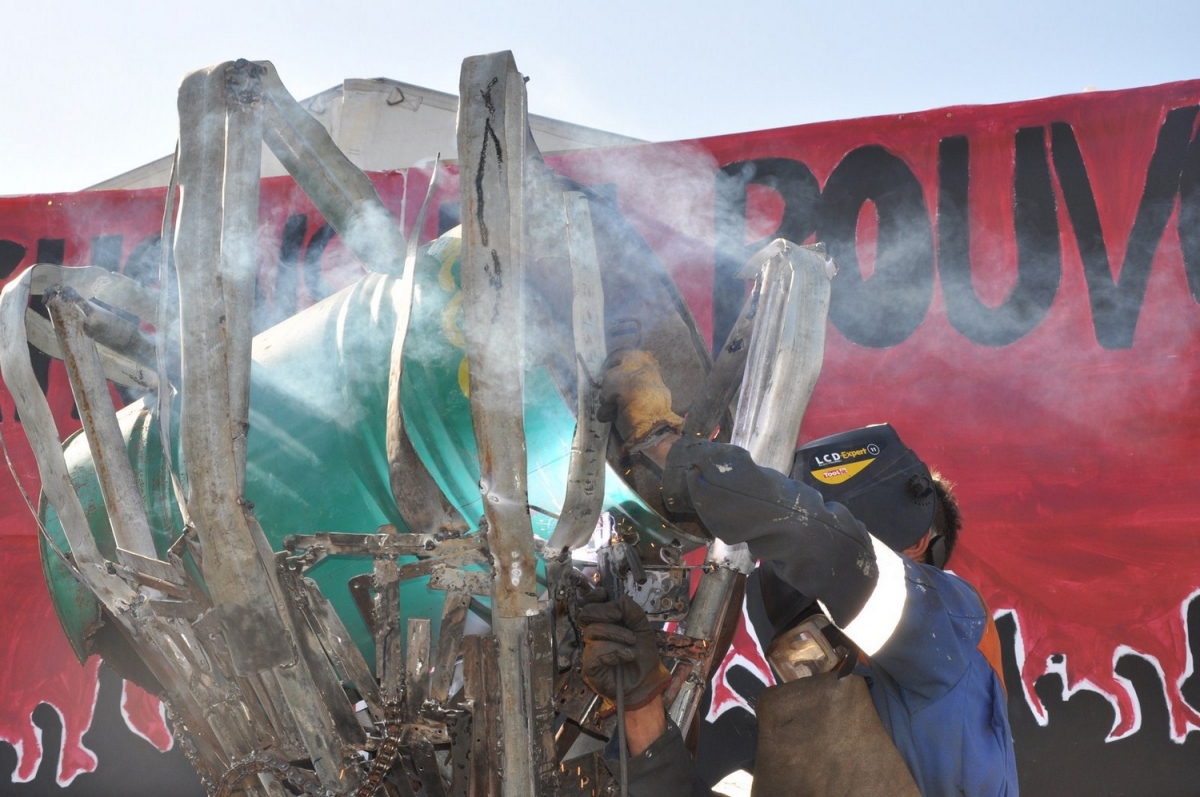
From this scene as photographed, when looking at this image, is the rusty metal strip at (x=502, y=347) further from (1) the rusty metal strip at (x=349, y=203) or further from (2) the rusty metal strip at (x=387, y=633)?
(1) the rusty metal strip at (x=349, y=203)

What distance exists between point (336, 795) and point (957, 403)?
10.9ft

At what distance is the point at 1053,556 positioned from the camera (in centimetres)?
408

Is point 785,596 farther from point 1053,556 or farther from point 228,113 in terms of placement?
point 1053,556

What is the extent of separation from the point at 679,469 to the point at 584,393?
8.4 inches

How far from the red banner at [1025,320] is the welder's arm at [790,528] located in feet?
8.85

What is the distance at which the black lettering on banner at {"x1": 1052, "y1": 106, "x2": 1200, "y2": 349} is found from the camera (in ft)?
13.4

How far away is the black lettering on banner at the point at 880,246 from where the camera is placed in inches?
172

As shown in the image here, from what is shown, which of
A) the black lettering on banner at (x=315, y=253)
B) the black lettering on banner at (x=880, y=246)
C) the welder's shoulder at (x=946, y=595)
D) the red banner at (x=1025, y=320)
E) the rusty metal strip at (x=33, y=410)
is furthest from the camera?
the black lettering on banner at (x=315, y=253)

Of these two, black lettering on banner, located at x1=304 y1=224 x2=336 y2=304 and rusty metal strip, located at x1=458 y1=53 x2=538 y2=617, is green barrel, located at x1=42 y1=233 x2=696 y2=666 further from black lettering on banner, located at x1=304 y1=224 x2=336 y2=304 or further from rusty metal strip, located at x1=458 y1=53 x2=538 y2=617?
black lettering on banner, located at x1=304 y1=224 x2=336 y2=304

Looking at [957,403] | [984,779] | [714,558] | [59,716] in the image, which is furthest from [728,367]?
[59,716]

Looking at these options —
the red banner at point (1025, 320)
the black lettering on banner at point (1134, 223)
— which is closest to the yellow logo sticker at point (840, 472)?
the red banner at point (1025, 320)

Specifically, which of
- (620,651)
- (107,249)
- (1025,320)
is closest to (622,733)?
(620,651)

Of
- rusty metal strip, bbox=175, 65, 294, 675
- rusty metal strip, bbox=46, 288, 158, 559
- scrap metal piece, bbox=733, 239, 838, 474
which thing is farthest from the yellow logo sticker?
rusty metal strip, bbox=46, 288, 158, 559

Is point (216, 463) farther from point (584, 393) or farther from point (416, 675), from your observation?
point (584, 393)
